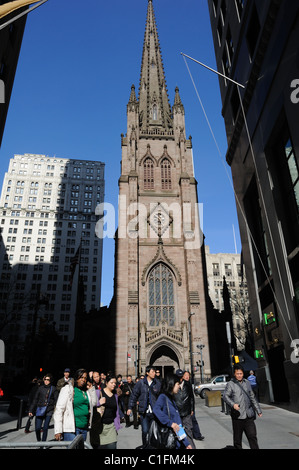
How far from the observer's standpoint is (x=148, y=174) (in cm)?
4444

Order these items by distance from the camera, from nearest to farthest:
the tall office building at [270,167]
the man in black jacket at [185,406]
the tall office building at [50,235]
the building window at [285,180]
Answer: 1. the man in black jacket at [185,406]
2. the tall office building at [270,167]
3. the building window at [285,180]
4. the tall office building at [50,235]

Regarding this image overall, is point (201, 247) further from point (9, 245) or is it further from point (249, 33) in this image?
point (9, 245)

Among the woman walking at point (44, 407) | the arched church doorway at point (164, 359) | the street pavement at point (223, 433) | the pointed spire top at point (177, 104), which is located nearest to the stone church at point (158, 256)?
the arched church doorway at point (164, 359)

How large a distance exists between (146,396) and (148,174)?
39.2m

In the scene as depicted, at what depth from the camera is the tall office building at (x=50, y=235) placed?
78812 mm

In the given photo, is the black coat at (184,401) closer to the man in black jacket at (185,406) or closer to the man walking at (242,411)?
the man in black jacket at (185,406)

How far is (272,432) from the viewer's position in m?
8.91

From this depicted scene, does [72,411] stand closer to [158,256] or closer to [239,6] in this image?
[239,6]

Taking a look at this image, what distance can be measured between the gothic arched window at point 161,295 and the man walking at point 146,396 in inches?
1121

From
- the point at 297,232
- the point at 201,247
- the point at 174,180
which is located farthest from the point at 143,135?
the point at 297,232

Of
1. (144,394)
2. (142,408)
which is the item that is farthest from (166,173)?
(142,408)

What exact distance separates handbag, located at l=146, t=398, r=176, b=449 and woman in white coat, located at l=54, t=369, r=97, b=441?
4.06 ft

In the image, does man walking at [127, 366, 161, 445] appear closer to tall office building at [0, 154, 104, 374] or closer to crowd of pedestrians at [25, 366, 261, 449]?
crowd of pedestrians at [25, 366, 261, 449]
